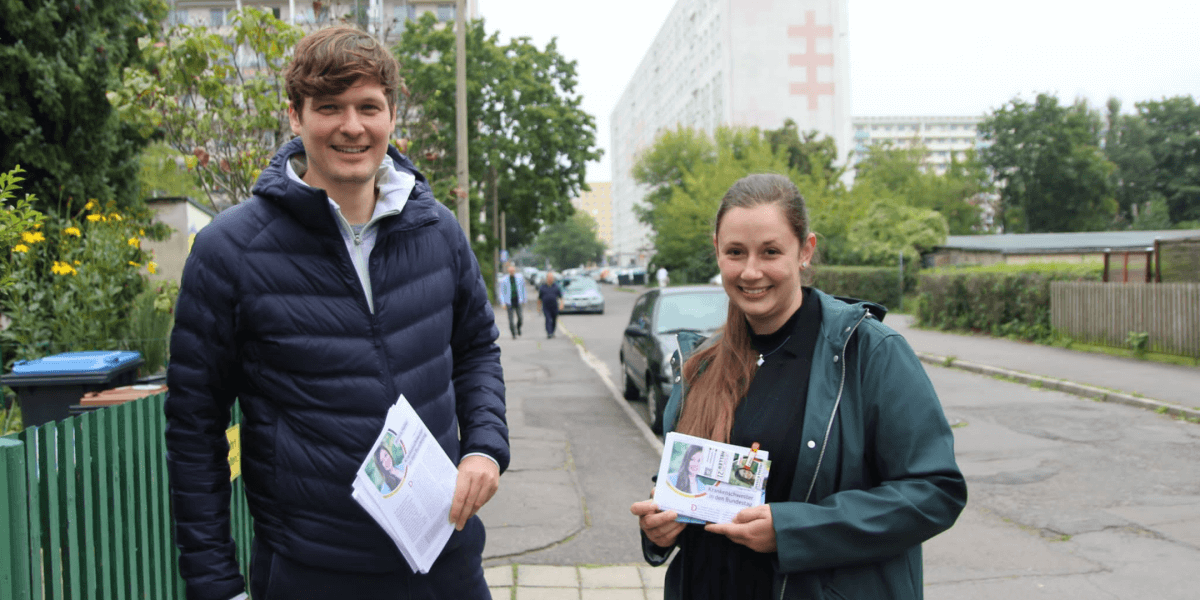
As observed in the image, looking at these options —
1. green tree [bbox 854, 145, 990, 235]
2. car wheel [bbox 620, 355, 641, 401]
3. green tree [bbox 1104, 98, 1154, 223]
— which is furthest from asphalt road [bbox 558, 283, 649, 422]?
green tree [bbox 1104, 98, 1154, 223]

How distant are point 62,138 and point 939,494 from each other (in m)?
8.57

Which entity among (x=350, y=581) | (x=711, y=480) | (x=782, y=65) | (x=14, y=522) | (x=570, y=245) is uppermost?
(x=782, y=65)

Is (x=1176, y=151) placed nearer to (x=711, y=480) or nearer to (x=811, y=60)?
(x=811, y=60)

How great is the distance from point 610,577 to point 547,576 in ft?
1.15

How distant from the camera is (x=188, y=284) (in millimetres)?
1839

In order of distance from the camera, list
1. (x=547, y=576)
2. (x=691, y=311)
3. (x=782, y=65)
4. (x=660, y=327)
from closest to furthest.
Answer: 1. (x=547, y=576)
2. (x=660, y=327)
3. (x=691, y=311)
4. (x=782, y=65)

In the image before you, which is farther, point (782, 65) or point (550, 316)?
point (782, 65)

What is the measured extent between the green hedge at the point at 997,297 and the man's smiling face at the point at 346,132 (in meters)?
17.7

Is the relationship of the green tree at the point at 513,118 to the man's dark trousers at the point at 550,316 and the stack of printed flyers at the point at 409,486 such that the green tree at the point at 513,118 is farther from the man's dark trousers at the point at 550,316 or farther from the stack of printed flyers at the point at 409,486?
the stack of printed flyers at the point at 409,486

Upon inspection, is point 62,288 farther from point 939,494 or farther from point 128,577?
point 939,494

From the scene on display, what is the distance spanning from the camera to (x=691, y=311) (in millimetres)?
10281

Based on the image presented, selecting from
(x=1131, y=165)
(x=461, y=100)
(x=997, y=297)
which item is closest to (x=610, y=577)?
(x=461, y=100)

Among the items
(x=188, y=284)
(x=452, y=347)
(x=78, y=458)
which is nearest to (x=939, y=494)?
(x=452, y=347)

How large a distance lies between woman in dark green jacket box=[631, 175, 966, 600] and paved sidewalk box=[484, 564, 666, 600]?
8.00 ft
